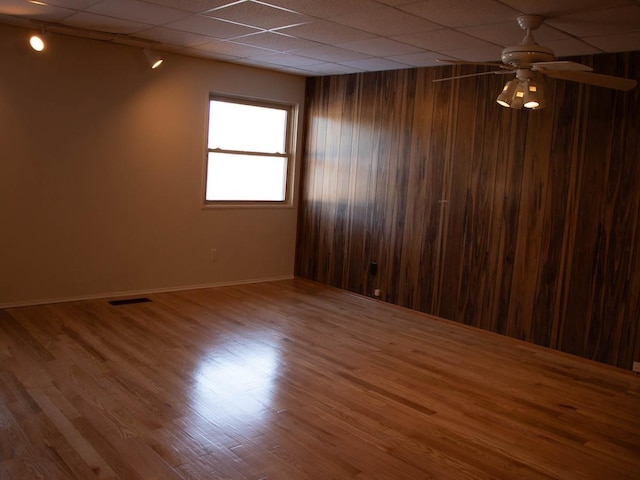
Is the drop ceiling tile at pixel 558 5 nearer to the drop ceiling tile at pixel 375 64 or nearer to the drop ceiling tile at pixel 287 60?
the drop ceiling tile at pixel 375 64

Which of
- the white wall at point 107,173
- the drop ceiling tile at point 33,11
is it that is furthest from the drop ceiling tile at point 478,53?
the drop ceiling tile at point 33,11

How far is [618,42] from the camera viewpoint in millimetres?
3920

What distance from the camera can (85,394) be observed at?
3281 millimetres

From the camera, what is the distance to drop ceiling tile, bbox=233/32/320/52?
4.59 meters

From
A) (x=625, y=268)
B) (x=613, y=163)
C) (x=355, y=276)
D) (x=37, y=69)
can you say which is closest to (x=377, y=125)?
(x=355, y=276)

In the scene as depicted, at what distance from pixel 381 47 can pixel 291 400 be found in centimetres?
293

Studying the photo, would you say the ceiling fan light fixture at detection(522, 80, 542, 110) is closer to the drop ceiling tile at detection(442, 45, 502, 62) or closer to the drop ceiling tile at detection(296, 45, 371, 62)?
the drop ceiling tile at detection(442, 45, 502, 62)

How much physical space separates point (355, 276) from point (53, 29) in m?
3.71

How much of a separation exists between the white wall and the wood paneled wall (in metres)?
1.02

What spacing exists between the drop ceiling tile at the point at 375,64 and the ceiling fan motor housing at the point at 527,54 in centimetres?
215

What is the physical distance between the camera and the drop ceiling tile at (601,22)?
3281 millimetres

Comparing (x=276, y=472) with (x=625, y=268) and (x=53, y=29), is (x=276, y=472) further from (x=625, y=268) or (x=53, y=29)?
(x=53, y=29)

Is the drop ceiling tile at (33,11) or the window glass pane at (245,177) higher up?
the drop ceiling tile at (33,11)

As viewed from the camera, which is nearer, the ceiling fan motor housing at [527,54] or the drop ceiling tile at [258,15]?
the ceiling fan motor housing at [527,54]
